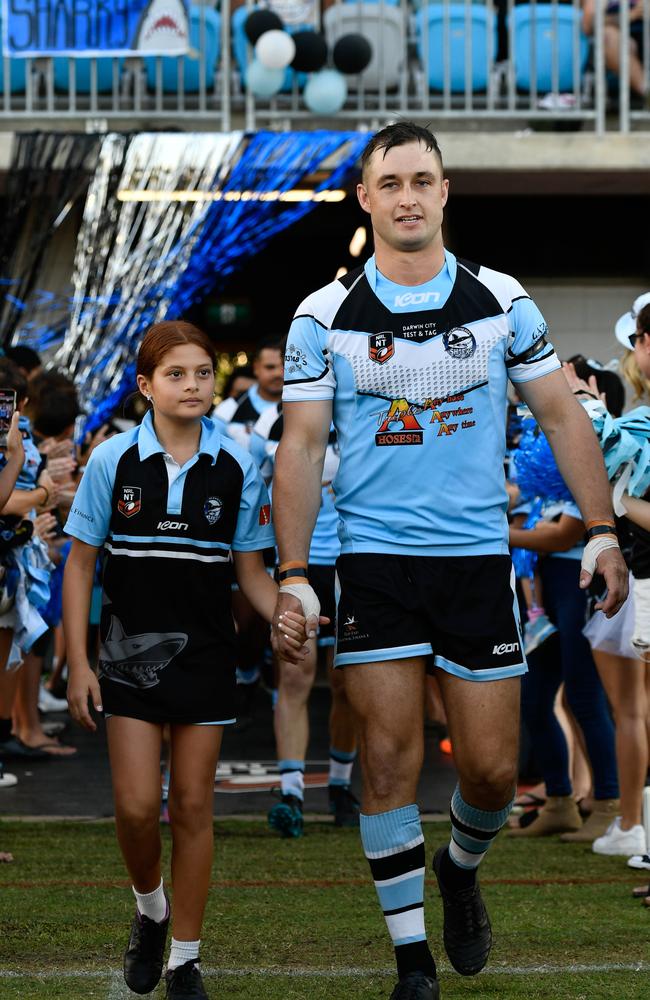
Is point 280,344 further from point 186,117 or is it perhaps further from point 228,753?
point 186,117

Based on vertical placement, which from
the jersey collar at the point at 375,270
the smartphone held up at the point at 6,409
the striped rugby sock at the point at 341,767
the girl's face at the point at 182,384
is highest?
the jersey collar at the point at 375,270

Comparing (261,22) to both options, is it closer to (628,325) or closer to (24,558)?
(24,558)

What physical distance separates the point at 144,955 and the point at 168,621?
2.95 ft

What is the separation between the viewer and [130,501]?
14.0ft

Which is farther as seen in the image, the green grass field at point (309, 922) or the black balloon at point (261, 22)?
the black balloon at point (261, 22)

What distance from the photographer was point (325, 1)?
14430 millimetres

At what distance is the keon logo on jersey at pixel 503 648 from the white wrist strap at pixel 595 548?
0.29m

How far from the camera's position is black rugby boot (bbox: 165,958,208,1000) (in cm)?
398

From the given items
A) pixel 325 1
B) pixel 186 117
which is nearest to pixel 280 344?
pixel 186 117

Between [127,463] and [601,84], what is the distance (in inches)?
414

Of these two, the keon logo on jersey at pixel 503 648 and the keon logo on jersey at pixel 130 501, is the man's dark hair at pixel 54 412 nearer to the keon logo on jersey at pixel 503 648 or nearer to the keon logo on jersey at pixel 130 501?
the keon logo on jersey at pixel 130 501

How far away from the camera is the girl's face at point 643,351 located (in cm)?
538

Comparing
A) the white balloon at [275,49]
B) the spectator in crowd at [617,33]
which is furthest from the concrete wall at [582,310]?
the white balloon at [275,49]

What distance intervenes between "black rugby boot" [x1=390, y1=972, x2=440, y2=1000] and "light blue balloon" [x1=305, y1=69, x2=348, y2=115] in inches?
417
